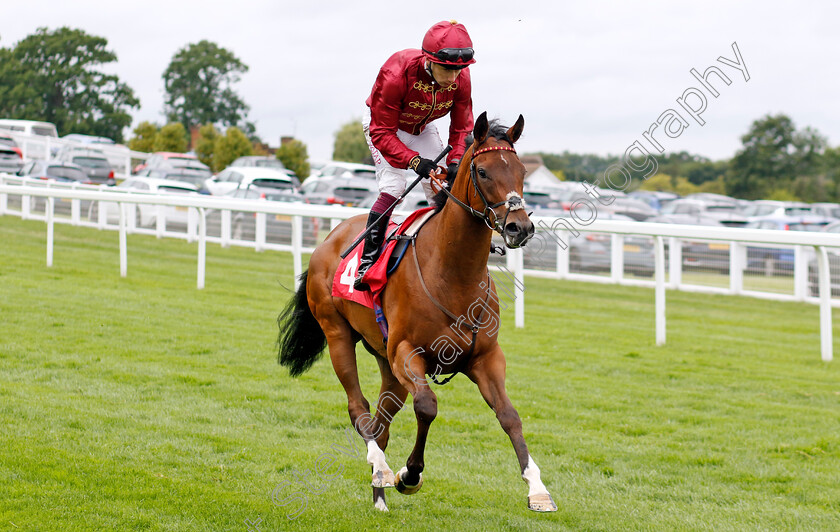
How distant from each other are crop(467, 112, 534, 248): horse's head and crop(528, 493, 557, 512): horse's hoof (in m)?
1.05

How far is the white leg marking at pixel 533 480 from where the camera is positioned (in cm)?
363

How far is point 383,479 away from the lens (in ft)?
14.8

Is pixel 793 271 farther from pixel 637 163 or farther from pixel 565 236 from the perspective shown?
pixel 637 163

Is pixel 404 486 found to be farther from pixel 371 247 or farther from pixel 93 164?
pixel 93 164

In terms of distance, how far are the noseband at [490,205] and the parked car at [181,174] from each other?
24.0 metres

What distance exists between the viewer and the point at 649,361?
28.0 ft

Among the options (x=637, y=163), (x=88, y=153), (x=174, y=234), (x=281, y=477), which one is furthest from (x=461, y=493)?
(x=88, y=153)

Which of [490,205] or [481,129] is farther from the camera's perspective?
[481,129]

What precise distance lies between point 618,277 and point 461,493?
1140 cm


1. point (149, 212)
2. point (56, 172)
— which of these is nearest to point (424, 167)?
point (149, 212)

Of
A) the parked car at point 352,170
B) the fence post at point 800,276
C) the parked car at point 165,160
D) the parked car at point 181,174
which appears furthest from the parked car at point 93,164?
the fence post at point 800,276

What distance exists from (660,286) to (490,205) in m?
5.47

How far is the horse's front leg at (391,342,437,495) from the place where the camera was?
13.4ft

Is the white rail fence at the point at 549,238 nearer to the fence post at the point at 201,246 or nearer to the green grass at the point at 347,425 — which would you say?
the fence post at the point at 201,246
